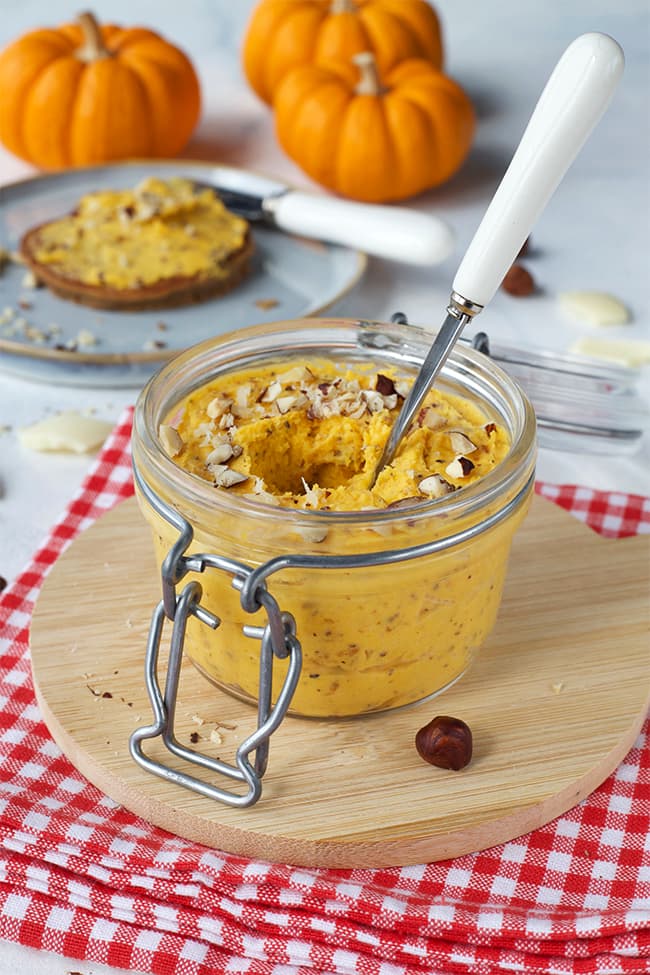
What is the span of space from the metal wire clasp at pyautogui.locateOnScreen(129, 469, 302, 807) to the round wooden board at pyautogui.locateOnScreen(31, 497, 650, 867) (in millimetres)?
30

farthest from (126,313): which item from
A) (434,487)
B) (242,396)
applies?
(434,487)

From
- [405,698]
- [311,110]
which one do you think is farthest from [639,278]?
[405,698]

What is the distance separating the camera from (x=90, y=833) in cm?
165

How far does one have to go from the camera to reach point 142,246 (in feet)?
10.5

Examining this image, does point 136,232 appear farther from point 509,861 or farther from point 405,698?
point 509,861

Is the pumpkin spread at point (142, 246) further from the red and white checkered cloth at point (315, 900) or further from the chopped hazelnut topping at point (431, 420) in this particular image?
the red and white checkered cloth at point (315, 900)

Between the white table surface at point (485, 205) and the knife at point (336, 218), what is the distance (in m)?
0.16

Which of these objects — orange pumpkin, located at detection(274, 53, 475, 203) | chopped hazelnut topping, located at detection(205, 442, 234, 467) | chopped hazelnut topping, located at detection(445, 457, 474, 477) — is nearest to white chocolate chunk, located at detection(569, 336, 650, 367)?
orange pumpkin, located at detection(274, 53, 475, 203)

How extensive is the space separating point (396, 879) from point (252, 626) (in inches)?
15.2

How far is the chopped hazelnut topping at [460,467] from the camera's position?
1.72 meters

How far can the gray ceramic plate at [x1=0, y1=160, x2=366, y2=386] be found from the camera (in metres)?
2.86

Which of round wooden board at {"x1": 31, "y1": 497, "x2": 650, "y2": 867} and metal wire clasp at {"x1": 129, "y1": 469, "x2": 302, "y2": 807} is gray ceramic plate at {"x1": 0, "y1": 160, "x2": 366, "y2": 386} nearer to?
round wooden board at {"x1": 31, "y1": 497, "x2": 650, "y2": 867}

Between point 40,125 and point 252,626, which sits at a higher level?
point 252,626

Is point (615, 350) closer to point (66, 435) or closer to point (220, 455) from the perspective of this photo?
point (66, 435)
